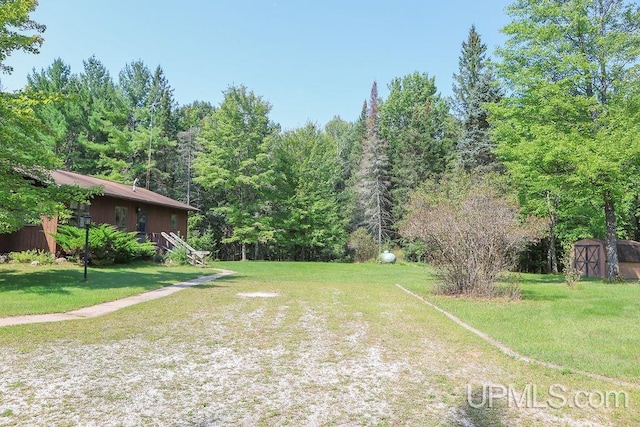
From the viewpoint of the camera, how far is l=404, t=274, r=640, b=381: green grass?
502 centimetres

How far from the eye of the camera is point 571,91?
1767 cm

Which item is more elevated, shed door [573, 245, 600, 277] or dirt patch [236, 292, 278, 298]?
shed door [573, 245, 600, 277]

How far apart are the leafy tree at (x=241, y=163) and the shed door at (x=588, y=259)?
2019 cm

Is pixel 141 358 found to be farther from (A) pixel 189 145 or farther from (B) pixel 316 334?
(A) pixel 189 145

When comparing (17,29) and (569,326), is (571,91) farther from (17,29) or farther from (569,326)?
(17,29)

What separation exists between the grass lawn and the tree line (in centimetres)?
725

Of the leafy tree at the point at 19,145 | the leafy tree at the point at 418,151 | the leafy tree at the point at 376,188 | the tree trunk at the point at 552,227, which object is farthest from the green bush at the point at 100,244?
the tree trunk at the point at 552,227

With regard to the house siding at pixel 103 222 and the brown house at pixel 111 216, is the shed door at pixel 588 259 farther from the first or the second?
the house siding at pixel 103 222

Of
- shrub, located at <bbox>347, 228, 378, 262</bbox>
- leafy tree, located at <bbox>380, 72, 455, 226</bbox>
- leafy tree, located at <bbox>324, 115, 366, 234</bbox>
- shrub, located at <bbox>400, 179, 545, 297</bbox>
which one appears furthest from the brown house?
leafy tree, located at <bbox>380, 72, 455, 226</bbox>

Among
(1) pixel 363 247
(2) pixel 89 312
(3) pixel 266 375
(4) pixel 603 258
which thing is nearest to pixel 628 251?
(4) pixel 603 258

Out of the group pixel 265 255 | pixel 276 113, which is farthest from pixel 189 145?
pixel 265 255

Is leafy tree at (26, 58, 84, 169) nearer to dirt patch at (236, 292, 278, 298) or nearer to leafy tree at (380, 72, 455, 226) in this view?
dirt patch at (236, 292, 278, 298)

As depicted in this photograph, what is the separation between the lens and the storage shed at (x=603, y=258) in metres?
22.5

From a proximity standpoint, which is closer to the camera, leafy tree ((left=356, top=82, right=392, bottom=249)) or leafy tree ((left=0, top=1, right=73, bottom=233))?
leafy tree ((left=0, top=1, right=73, bottom=233))
